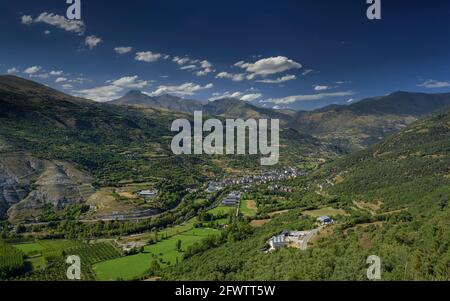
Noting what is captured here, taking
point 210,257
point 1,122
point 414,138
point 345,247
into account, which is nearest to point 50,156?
point 1,122

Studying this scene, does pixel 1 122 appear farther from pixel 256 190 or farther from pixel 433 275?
pixel 433 275

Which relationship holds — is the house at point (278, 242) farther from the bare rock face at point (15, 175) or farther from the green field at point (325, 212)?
the bare rock face at point (15, 175)

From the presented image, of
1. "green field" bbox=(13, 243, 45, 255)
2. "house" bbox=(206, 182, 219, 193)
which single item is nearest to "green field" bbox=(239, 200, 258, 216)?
"house" bbox=(206, 182, 219, 193)

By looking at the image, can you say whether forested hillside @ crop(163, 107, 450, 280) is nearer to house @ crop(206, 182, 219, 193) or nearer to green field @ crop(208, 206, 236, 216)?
green field @ crop(208, 206, 236, 216)

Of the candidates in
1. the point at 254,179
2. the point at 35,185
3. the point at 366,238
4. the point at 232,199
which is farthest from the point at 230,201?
the point at 366,238

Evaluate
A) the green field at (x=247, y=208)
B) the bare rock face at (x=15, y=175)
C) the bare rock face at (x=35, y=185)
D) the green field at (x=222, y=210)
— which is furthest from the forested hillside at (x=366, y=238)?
the bare rock face at (x=15, y=175)

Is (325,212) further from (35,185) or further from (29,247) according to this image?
(35,185)
